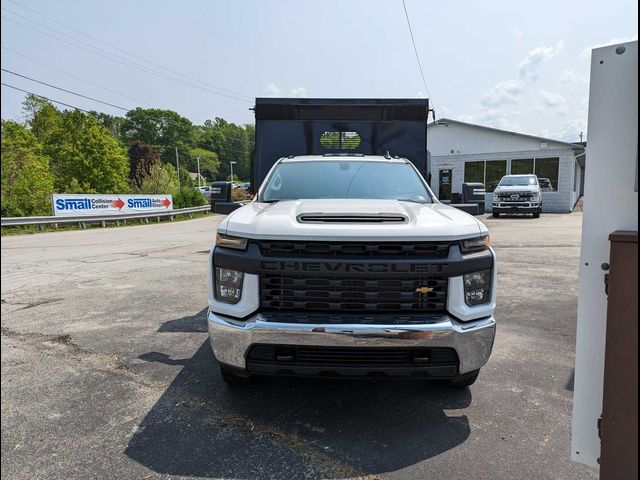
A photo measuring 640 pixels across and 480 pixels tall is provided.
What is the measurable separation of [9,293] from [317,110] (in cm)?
550

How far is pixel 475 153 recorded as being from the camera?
27.6m

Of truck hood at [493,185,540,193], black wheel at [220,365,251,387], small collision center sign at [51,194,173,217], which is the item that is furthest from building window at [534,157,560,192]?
black wheel at [220,365,251,387]

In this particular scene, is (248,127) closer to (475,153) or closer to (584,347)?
(475,153)

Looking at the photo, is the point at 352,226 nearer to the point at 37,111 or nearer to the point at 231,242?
the point at 231,242

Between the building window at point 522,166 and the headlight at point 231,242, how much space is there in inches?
1047

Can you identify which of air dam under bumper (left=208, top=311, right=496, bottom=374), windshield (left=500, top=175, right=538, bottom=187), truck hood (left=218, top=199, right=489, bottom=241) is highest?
windshield (left=500, top=175, right=538, bottom=187)

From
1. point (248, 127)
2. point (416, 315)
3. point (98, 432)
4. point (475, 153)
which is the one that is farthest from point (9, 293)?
point (248, 127)

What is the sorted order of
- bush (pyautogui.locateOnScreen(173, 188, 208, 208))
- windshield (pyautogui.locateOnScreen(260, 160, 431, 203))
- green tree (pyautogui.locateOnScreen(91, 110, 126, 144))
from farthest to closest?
green tree (pyautogui.locateOnScreen(91, 110, 126, 144))
bush (pyautogui.locateOnScreen(173, 188, 208, 208))
windshield (pyautogui.locateOnScreen(260, 160, 431, 203))

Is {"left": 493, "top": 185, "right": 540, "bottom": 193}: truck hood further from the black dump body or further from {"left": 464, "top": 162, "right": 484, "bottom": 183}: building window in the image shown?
the black dump body

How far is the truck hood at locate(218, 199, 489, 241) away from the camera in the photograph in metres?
2.83

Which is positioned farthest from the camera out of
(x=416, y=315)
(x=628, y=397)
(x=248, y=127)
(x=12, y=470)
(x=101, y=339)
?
(x=248, y=127)

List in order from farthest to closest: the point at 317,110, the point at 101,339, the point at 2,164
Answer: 1. the point at 317,110
2. the point at 101,339
3. the point at 2,164

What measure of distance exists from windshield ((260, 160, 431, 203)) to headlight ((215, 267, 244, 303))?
1407 millimetres

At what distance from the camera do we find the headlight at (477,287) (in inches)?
115
